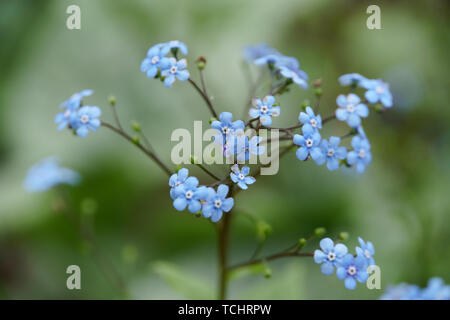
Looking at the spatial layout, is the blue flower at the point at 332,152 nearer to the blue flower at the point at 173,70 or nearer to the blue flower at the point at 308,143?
the blue flower at the point at 308,143

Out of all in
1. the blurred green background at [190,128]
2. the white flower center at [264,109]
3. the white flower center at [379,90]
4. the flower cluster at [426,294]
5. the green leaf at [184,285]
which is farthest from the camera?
the blurred green background at [190,128]

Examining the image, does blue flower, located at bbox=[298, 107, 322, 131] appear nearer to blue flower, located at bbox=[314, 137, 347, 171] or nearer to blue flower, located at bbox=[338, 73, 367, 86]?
blue flower, located at bbox=[314, 137, 347, 171]

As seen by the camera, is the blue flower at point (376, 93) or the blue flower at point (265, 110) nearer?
the blue flower at point (265, 110)

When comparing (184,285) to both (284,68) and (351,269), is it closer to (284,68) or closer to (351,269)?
(351,269)

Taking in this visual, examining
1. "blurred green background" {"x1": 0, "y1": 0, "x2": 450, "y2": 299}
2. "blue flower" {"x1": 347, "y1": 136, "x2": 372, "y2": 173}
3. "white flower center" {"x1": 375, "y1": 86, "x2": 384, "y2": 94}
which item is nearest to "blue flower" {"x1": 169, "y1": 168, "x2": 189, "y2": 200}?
"blue flower" {"x1": 347, "y1": 136, "x2": 372, "y2": 173}

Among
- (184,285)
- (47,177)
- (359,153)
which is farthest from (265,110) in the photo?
(47,177)

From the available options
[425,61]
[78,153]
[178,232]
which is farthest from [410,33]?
[78,153]

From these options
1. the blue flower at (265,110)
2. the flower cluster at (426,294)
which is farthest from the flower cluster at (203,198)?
the flower cluster at (426,294)
